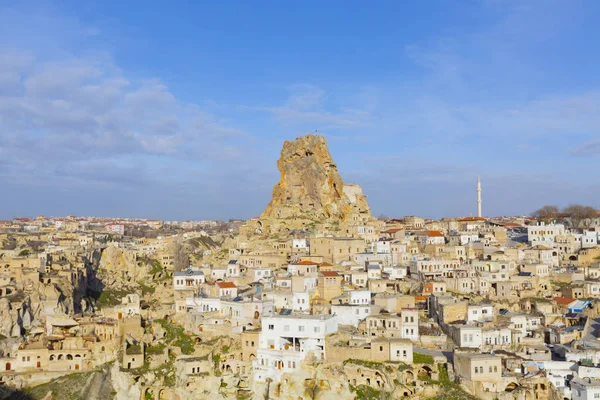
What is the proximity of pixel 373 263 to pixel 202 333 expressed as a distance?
1821 centimetres

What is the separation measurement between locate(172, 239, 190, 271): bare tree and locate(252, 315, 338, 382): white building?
34.2 m

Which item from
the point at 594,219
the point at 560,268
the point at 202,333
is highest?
the point at 594,219

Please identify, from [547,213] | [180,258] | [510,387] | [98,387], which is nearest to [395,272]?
[510,387]

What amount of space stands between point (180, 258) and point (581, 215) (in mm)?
54584

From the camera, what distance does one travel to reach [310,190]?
79.3 metres

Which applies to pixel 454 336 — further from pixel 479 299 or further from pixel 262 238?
pixel 262 238

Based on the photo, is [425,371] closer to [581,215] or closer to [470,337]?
[470,337]

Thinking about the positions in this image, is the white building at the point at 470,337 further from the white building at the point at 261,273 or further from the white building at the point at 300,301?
the white building at the point at 261,273

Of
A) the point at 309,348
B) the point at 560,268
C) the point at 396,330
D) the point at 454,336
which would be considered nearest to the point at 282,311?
the point at 309,348

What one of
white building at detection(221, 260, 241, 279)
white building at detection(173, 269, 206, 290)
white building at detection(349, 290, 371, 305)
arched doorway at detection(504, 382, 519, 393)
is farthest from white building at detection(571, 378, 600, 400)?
white building at detection(173, 269, 206, 290)

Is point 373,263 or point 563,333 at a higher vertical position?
point 373,263

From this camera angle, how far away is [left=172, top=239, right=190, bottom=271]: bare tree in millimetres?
71500

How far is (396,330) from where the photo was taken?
1494 inches

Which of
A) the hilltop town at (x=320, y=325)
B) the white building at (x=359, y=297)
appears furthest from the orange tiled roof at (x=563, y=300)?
the white building at (x=359, y=297)
